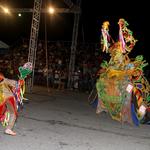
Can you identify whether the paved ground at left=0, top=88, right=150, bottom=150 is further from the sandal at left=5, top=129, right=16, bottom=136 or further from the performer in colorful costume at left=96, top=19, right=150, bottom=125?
the performer in colorful costume at left=96, top=19, right=150, bottom=125

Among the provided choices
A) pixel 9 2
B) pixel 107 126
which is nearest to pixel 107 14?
pixel 9 2

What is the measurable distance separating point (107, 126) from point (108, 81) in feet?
5.07

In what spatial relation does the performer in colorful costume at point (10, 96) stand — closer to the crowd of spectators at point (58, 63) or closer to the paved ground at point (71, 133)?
the paved ground at point (71, 133)

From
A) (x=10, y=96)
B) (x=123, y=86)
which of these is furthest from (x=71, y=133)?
(x=123, y=86)

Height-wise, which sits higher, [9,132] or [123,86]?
[123,86]

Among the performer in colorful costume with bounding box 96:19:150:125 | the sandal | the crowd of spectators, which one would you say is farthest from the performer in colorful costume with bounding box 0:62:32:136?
the crowd of spectators

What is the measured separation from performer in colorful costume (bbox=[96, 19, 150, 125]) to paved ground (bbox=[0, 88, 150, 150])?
1.13 ft

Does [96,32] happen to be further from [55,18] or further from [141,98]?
[141,98]

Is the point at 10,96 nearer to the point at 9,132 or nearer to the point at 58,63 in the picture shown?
the point at 9,132

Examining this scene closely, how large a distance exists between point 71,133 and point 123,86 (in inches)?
91.7

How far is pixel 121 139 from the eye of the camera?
19.7ft

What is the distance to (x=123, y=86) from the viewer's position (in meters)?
7.87

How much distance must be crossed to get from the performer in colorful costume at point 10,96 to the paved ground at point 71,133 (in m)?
0.29

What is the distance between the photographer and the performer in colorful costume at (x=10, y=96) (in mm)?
5438
